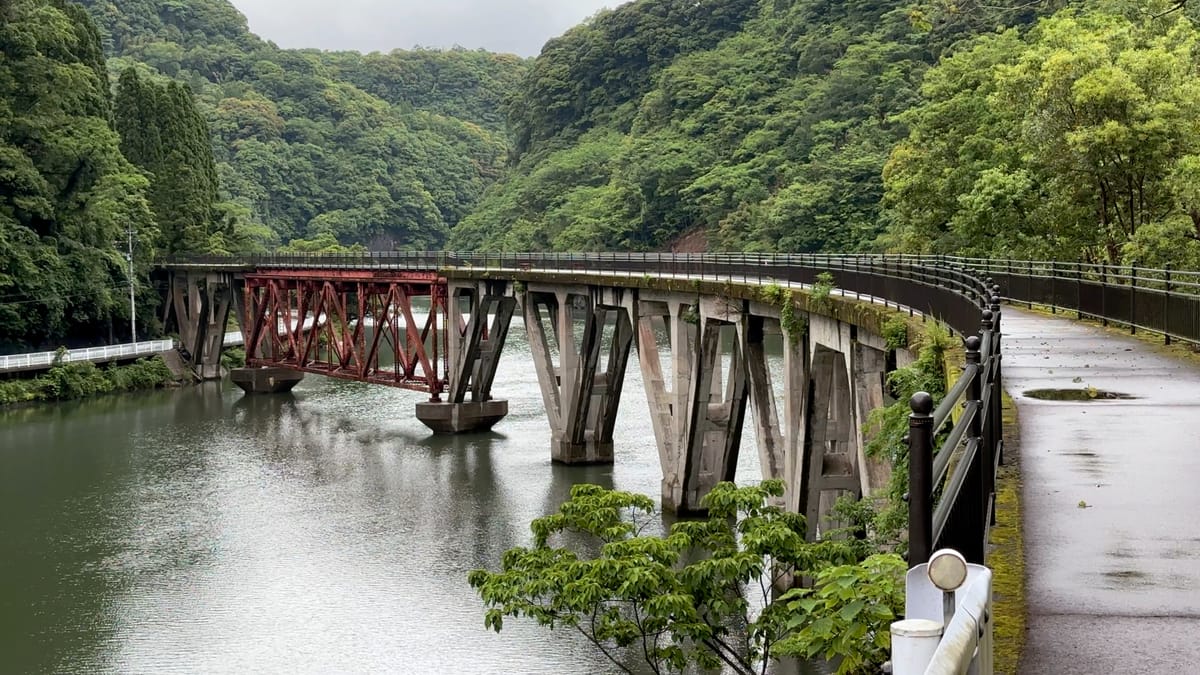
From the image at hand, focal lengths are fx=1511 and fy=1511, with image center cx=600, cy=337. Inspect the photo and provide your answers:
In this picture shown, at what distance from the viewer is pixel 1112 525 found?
27.2ft

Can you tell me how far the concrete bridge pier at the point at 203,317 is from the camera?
65.9 meters

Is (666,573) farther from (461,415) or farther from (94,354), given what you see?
(94,354)

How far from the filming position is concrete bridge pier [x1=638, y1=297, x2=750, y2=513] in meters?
29.8

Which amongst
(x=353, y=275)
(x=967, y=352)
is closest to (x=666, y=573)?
(x=967, y=352)

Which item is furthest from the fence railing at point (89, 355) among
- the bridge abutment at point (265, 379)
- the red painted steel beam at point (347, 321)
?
the bridge abutment at point (265, 379)

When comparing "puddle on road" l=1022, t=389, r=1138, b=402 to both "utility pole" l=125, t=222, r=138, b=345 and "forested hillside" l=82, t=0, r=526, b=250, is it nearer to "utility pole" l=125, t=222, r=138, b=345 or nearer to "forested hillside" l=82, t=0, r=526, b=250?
"utility pole" l=125, t=222, r=138, b=345

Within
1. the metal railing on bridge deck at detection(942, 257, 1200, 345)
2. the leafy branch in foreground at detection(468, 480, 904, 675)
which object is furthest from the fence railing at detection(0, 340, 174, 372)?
the leafy branch in foreground at detection(468, 480, 904, 675)

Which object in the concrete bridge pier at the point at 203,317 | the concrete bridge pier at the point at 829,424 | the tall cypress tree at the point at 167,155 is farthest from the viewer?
the tall cypress tree at the point at 167,155

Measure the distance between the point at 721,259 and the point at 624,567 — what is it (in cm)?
2182

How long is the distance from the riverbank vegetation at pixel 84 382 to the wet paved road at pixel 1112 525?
1932 inches

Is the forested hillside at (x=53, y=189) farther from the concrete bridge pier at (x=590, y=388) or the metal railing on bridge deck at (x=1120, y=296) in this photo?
the metal railing on bridge deck at (x=1120, y=296)

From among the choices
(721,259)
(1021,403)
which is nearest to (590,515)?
(1021,403)

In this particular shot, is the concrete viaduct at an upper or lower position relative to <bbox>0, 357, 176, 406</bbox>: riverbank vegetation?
upper

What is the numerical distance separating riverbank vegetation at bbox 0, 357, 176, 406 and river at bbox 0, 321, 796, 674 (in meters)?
4.34
